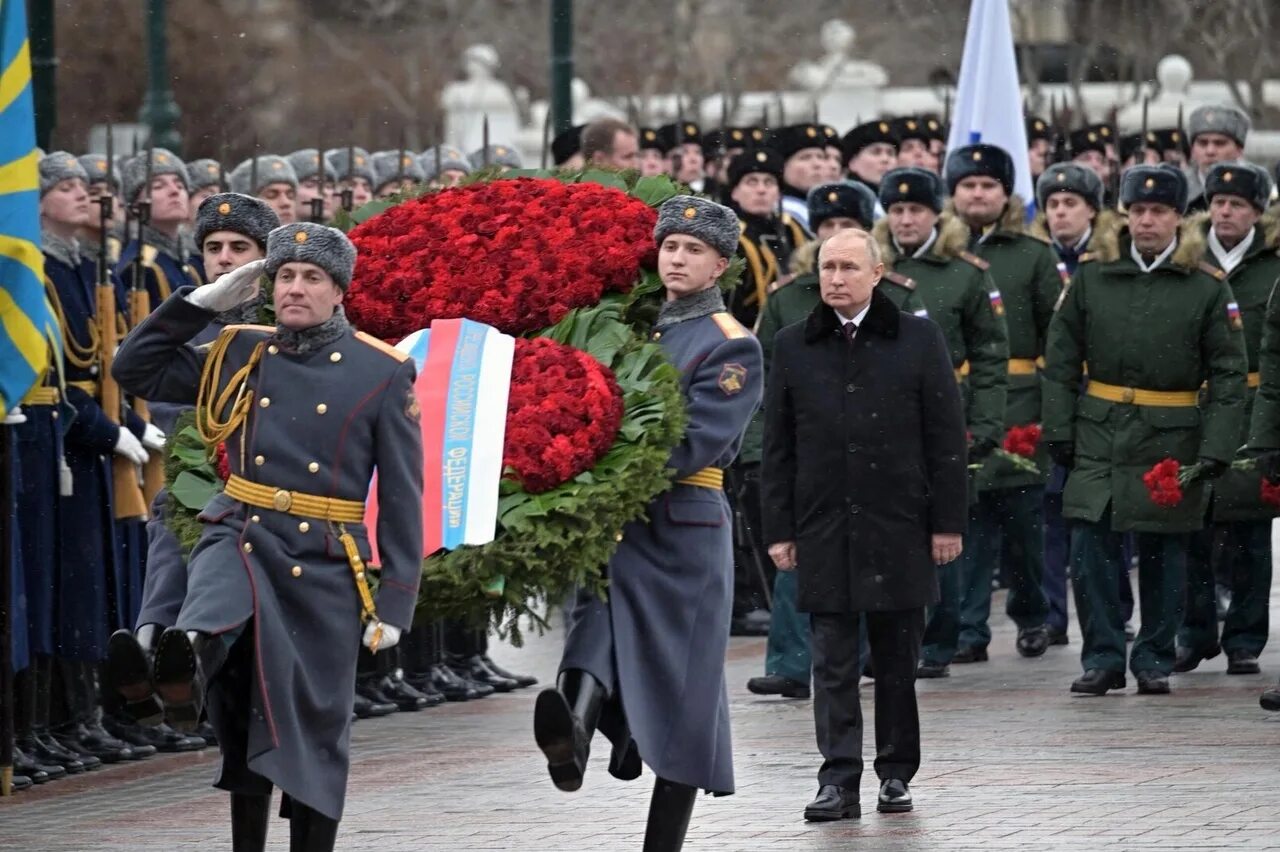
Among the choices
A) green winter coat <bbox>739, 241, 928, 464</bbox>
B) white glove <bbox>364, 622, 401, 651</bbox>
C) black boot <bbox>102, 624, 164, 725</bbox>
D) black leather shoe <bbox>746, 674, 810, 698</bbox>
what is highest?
green winter coat <bbox>739, 241, 928, 464</bbox>

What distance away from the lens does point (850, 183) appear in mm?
14039

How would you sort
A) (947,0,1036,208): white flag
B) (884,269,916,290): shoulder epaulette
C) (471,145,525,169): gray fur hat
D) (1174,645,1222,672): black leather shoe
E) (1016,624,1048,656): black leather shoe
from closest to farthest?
(884,269,916,290): shoulder epaulette → (1174,645,1222,672): black leather shoe → (1016,624,1048,656): black leather shoe → (471,145,525,169): gray fur hat → (947,0,1036,208): white flag

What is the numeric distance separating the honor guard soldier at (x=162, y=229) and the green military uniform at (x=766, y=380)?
258 cm

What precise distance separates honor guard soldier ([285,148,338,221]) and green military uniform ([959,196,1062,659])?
3.25 meters

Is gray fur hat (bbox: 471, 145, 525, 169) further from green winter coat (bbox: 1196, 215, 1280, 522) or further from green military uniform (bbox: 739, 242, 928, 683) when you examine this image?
green winter coat (bbox: 1196, 215, 1280, 522)

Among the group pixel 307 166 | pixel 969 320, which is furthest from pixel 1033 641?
pixel 307 166

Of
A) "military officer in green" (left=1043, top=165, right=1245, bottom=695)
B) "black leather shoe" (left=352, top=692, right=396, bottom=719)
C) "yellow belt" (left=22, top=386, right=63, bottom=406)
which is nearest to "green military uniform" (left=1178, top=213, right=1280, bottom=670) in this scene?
"military officer in green" (left=1043, top=165, right=1245, bottom=695)

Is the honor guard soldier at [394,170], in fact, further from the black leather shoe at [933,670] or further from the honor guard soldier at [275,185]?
the black leather shoe at [933,670]

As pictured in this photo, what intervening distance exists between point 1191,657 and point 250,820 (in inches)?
268

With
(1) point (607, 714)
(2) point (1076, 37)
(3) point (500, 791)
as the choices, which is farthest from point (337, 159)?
(2) point (1076, 37)

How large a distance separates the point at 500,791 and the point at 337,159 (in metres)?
6.76

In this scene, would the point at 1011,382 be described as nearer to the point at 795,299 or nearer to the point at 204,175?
the point at 795,299

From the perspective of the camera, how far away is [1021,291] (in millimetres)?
15344

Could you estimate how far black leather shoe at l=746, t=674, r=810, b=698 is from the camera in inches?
542
